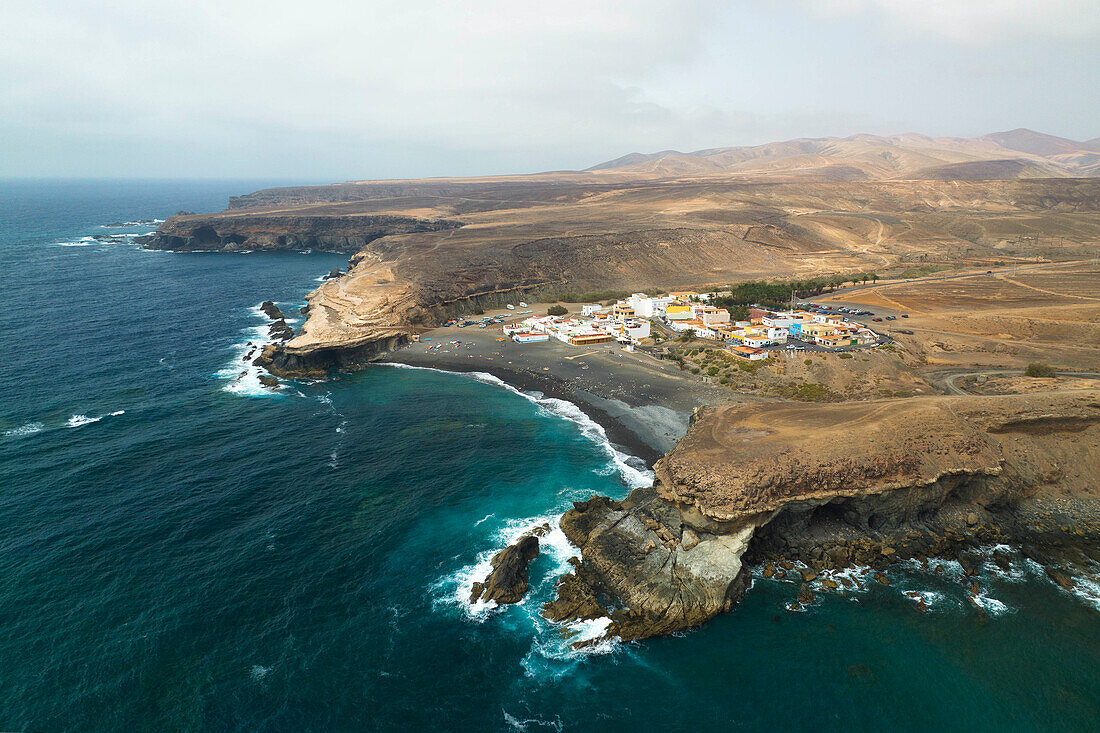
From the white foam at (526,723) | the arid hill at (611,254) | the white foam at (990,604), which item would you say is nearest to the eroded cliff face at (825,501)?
the white foam at (990,604)

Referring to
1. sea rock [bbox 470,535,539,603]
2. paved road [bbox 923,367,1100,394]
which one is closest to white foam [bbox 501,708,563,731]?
sea rock [bbox 470,535,539,603]

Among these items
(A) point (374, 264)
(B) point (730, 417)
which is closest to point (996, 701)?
(B) point (730, 417)

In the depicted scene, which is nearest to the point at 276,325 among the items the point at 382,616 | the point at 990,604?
the point at 382,616

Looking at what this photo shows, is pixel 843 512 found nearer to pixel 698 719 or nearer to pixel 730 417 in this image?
pixel 730 417

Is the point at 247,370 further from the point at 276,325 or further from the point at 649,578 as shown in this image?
the point at 649,578

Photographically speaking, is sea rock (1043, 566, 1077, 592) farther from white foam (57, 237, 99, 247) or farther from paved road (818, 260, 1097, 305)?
white foam (57, 237, 99, 247)

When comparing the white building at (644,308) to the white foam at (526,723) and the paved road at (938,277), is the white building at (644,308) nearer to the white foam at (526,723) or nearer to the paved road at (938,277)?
the paved road at (938,277)
